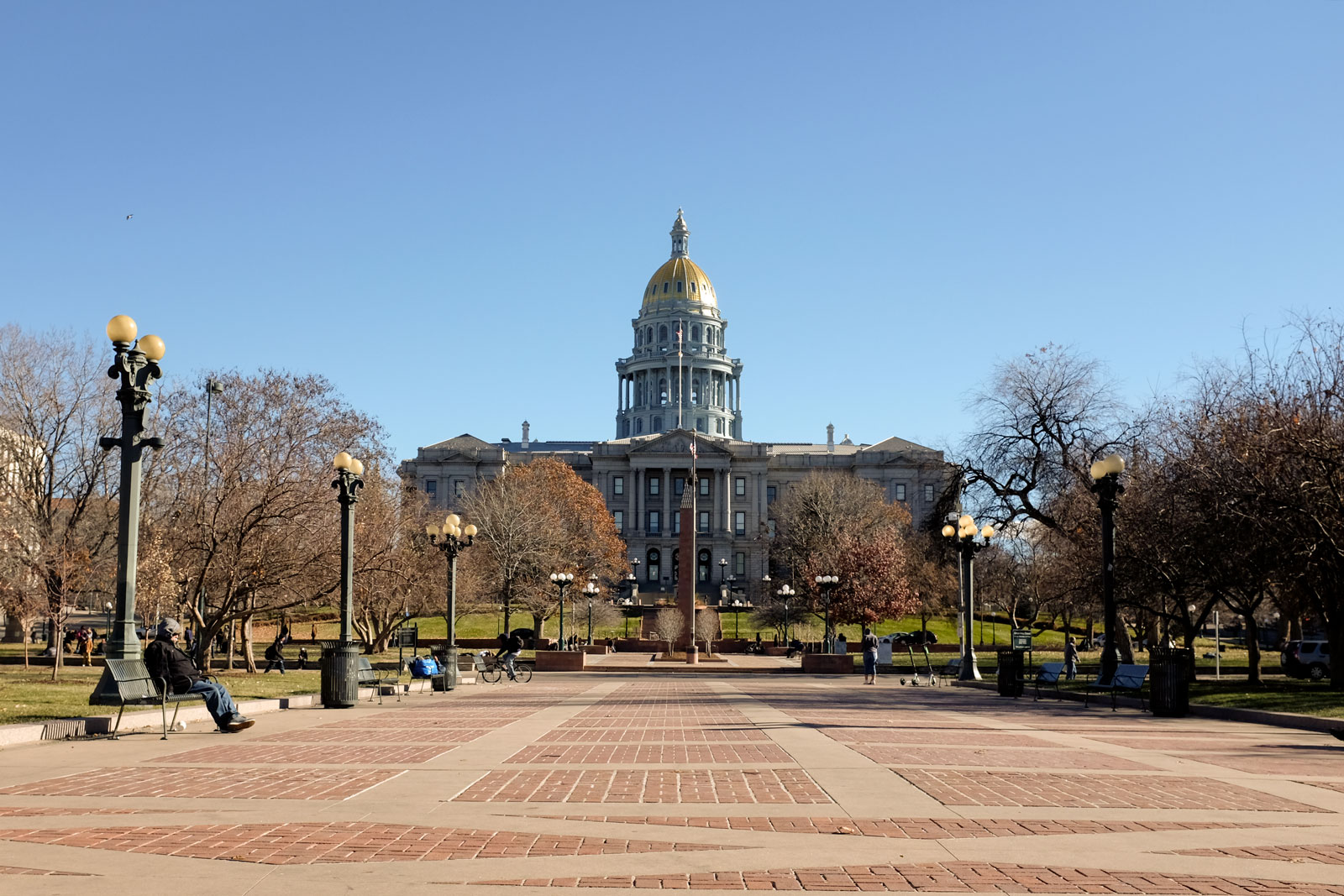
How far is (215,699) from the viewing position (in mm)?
15586

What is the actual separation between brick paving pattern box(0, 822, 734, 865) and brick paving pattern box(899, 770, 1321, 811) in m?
3.39

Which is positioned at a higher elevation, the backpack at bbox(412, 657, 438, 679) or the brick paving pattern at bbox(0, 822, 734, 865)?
the brick paving pattern at bbox(0, 822, 734, 865)

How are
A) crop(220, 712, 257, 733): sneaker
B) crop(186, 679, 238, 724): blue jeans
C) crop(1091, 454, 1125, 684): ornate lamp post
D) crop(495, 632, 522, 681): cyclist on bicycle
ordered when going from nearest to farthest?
crop(186, 679, 238, 724): blue jeans, crop(220, 712, 257, 733): sneaker, crop(1091, 454, 1125, 684): ornate lamp post, crop(495, 632, 522, 681): cyclist on bicycle

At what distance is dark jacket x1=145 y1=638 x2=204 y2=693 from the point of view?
1527 centimetres

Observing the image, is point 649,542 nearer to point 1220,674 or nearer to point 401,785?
point 1220,674

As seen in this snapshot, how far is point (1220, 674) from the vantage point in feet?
137

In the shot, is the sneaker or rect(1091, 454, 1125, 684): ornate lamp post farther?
rect(1091, 454, 1125, 684): ornate lamp post

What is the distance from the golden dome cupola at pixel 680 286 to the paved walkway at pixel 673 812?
16413 cm

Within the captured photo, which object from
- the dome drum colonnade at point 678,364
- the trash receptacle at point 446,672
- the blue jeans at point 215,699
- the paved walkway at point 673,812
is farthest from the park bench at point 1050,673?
the dome drum colonnade at point 678,364

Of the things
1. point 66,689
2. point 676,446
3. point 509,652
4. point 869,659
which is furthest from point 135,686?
point 676,446

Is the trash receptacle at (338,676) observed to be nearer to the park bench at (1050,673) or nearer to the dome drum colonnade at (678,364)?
the park bench at (1050,673)

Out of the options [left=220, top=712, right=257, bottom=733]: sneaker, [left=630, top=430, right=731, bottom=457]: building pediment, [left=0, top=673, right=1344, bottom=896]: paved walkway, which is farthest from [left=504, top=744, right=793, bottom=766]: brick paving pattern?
[left=630, top=430, right=731, bottom=457]: building pediment

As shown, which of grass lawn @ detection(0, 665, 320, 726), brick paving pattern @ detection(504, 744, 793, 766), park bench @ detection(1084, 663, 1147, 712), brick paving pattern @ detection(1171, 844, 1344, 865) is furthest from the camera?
park bench @ detection(1084, 663, 1147, 712)

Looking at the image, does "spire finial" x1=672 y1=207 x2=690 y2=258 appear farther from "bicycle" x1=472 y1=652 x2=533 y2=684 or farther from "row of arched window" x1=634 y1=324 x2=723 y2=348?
"bicycle" x1=472 y1=652 x2=533 y2=684
